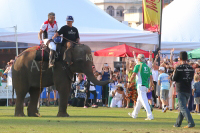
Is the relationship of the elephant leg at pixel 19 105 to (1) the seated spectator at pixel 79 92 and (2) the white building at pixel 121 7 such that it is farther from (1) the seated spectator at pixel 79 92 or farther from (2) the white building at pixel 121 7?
(2) the white building at pixel 121 7

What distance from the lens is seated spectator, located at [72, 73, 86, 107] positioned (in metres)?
27.5

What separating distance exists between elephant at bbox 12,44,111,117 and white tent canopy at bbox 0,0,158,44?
31.2 feet

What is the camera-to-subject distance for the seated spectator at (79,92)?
90.3ft

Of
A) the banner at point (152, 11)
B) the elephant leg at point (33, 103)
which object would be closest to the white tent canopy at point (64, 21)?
the banner at point (152, 11)

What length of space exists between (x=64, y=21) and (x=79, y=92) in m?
5.49

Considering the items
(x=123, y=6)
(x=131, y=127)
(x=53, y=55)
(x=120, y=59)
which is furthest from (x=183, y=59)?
(x=123, y=6)

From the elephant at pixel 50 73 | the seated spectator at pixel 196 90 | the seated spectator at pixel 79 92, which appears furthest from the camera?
the seated spectator at pixel 79 92

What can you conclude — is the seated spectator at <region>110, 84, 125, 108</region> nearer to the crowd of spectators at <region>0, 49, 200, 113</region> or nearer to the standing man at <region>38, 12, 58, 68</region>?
the crowd of spectators at <region>0, 49, 200, 113</region>

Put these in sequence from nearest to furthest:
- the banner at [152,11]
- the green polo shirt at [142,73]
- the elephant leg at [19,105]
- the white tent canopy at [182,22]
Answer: the green polo shirt at [142,73] → the elephant leg at [19,105] → the banner at [152,11] → the white tent canopy at [182,22]

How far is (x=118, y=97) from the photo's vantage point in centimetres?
2777

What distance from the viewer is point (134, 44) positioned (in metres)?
31.1

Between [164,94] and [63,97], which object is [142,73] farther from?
[164,94]

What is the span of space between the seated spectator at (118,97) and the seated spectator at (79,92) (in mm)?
1502

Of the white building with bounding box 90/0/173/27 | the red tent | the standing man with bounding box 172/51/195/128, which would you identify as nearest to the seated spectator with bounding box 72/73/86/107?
the red tent
